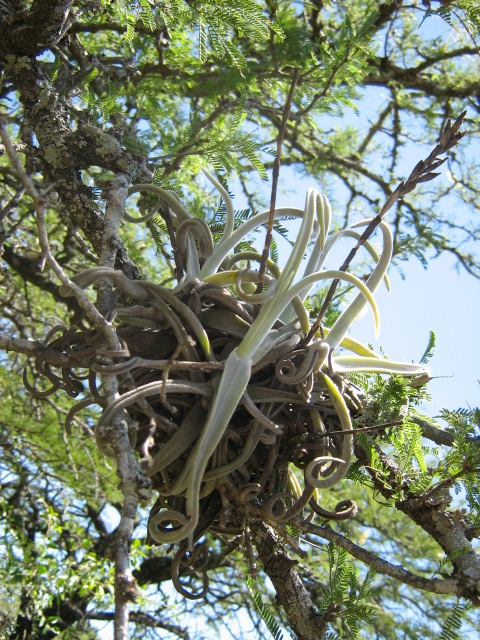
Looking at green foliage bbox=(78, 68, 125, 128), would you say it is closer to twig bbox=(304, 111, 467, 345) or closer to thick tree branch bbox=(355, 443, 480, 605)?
twig bbox=(304, 111, 467, 345)

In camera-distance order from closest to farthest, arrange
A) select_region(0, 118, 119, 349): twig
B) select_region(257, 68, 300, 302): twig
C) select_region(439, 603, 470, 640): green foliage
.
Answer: select_region(0, 118, 119, 349): twig, select_region(257, 68, 300, 302): twig, select_region(439, 603, 470, 640): green foliage

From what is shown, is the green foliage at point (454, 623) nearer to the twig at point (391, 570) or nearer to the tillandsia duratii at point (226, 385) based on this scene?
the twig at point (391, 570)

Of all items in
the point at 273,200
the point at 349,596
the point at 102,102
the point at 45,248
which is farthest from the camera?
the point at 102,102

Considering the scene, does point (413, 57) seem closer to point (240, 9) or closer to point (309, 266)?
point (240, 9)

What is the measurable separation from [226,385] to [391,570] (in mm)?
352

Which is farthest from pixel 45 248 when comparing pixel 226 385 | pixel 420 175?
pixel 420 175

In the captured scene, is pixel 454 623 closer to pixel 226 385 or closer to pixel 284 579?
pixel 284 579

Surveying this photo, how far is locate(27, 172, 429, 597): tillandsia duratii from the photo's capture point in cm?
91

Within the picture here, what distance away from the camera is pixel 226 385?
0.91 metres

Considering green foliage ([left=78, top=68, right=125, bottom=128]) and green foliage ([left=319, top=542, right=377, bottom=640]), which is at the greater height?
green foliage ([left=78, top=68, right=125, bottom=128])

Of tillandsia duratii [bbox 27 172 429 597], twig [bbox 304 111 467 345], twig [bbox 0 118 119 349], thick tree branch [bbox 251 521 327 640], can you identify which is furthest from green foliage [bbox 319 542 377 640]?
twig [bbox 0 118 119 349]

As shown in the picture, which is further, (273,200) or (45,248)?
(273,200)

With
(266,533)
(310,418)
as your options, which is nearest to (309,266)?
(310,418)

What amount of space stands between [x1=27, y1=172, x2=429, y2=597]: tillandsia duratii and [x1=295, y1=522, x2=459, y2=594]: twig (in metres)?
0.03
